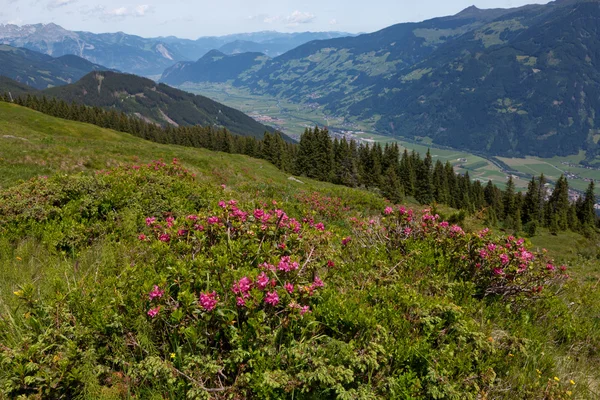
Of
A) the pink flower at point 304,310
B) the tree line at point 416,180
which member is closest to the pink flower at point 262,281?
the pink flower at point 304,310

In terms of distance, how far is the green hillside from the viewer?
10.2ft

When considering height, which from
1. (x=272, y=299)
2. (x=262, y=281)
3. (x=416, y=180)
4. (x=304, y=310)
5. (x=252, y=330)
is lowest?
(x=416, y=180)

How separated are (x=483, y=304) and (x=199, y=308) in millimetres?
3873

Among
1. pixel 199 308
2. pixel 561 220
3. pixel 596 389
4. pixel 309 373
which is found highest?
pixel 199 308

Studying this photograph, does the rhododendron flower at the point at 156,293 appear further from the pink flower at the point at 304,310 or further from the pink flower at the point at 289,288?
the pink flower at the point at 304,310

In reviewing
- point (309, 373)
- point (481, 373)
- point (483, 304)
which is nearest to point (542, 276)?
point (483, 304)

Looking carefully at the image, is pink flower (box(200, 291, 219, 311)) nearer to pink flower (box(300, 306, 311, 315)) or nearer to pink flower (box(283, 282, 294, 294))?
pink flower (box(283, 282, 294, 294))

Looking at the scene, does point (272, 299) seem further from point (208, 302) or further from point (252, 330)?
point (208, 302)

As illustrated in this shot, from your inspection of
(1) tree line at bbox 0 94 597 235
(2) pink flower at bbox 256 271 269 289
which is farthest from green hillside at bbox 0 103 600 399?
(1) tree line at bbox 0 94 597 235

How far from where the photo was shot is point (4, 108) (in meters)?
63.2

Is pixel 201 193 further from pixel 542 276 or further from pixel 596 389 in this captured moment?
pixel 596 389

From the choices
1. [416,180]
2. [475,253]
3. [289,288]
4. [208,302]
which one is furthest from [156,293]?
[416,180]

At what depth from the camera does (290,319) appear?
11.2 feet

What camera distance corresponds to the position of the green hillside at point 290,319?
3.10m
